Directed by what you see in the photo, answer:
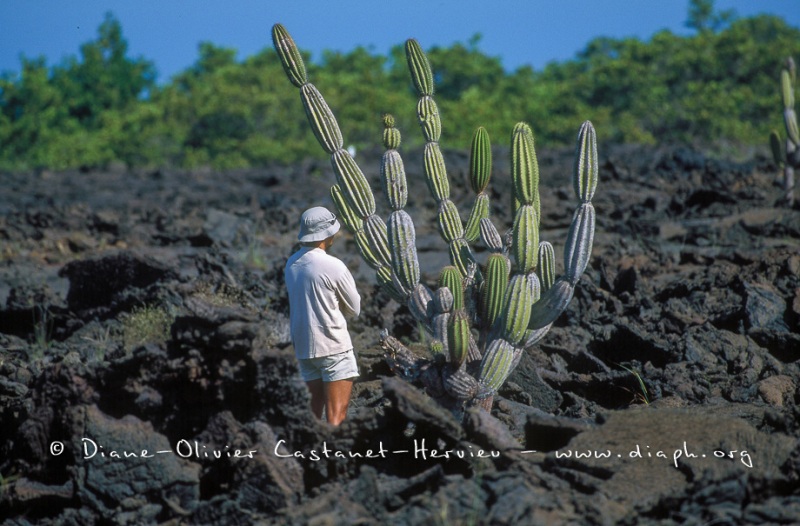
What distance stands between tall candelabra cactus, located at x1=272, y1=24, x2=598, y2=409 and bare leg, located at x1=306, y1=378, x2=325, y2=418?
0.38m

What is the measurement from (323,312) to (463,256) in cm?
93

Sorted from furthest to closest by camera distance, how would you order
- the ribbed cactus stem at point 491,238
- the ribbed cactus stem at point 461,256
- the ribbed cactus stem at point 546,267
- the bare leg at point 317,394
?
the ribbed cactus stem at point 461,256, the ribbed cactus stem at point 491,238, the ribbed cactus stem at point 546,267, the bare leg at point 317,394

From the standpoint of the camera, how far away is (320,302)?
16.3 ft

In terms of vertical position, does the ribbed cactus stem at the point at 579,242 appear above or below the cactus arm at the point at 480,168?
below

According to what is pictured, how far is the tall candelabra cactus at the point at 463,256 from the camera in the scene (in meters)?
4.95

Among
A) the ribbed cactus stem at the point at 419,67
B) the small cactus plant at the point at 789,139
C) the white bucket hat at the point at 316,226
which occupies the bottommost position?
the white bucket hat at the point at 316,226

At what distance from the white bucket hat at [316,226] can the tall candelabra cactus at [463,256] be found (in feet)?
1.29

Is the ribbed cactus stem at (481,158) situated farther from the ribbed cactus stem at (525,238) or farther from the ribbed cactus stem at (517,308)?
the ribbed cactus stem at (517,308)

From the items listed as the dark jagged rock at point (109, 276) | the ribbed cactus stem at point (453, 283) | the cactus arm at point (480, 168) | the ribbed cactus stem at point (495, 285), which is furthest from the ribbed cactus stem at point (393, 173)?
the dark jagged rock at point (109, 276)

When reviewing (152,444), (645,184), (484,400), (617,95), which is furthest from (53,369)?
(617,95)

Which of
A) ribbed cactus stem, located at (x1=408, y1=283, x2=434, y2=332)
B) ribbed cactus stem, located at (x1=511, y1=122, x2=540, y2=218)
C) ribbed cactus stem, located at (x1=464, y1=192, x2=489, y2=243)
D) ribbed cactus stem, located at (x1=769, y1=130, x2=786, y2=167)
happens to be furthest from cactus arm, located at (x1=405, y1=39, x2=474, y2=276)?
ribbed cactus stem, located at (x1=769, y1=130, x2=786, y2=167)

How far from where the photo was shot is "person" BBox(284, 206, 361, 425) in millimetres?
4980

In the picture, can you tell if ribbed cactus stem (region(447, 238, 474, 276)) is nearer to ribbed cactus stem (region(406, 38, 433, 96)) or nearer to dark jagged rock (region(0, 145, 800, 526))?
dark jagged rock (region(0, 145, 800, 526))

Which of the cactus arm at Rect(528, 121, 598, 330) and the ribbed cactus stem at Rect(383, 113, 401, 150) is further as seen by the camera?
the ribbed cactus stem at Rect(383, 113, 401, 150)
